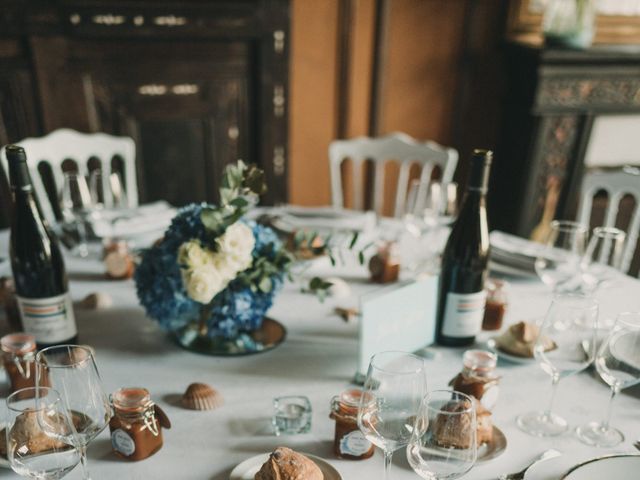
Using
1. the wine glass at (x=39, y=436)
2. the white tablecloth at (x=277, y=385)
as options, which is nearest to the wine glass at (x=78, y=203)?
the white tablecloth at (x=277, y=385)

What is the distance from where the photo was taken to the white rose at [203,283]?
100cm

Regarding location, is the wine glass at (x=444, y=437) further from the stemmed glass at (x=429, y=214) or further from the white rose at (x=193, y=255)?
the stemmed glass at (x=429, y=214)

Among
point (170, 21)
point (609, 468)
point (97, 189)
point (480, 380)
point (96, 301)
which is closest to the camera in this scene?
point (609, 468)

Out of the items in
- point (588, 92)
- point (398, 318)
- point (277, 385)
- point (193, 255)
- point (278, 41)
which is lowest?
point (277, 385)

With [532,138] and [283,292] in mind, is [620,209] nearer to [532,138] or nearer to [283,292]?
[532,138]

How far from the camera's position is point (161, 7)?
7.87 feet

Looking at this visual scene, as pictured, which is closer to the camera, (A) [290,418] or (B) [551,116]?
(A) [290,418]

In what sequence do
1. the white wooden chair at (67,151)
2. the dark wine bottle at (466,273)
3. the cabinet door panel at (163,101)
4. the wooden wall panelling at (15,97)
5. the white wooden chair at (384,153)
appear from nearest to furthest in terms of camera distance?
the dark wine bottle at (466,273)
the white wooden chair at (67,151)
the white wooden chair at (384,153)
the wooden wall panelling at (15,97)
the cabinet door panel at (163,101)

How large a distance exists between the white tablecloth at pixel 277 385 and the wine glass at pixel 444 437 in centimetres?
12

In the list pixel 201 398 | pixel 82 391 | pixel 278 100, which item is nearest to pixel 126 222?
pixel 201 398

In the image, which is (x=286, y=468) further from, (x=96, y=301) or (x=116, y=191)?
(x=116, y=191)

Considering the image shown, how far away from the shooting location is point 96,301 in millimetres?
1264

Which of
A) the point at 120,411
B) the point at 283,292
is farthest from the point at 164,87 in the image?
the point at 120,411

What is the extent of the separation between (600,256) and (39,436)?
1.26m
